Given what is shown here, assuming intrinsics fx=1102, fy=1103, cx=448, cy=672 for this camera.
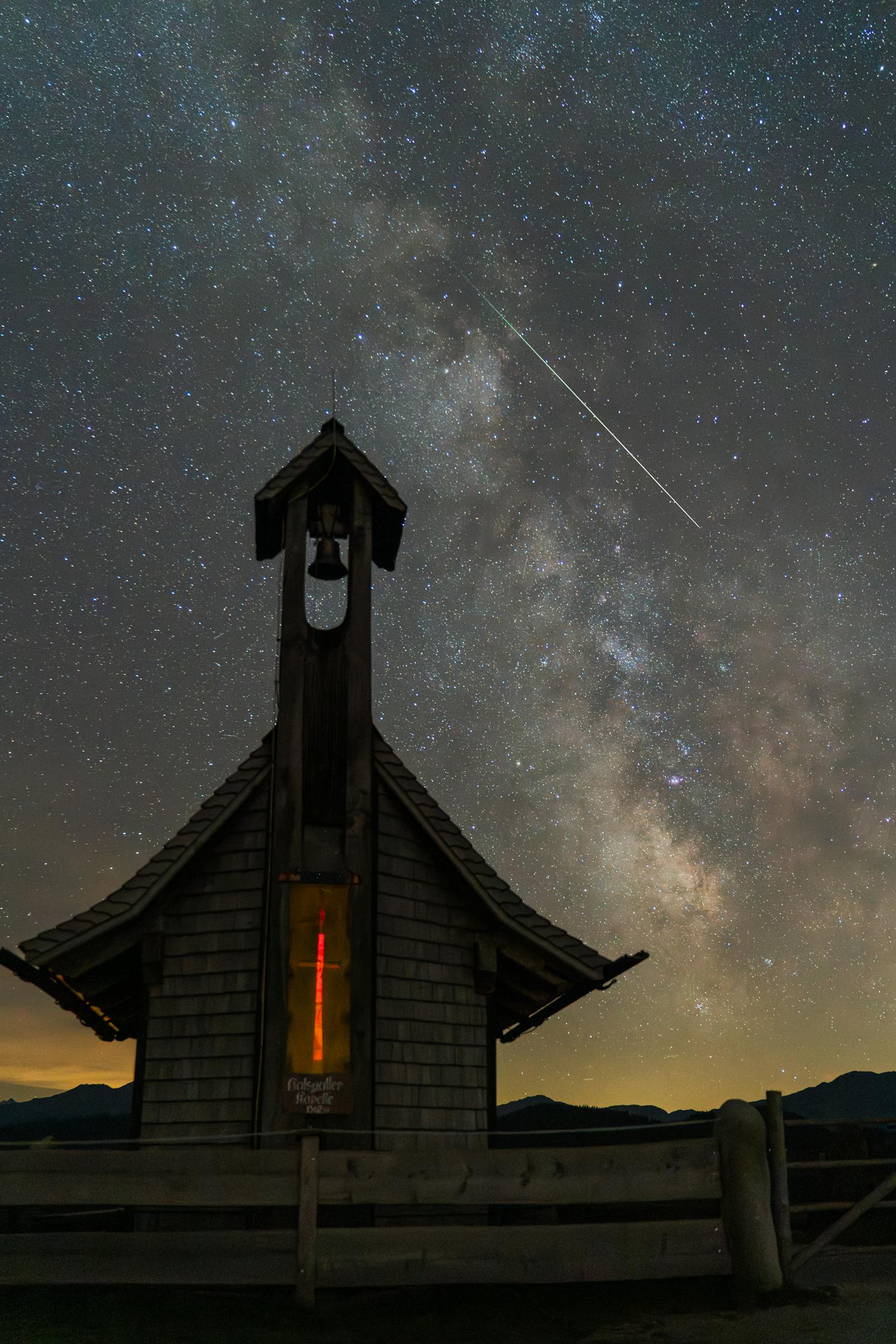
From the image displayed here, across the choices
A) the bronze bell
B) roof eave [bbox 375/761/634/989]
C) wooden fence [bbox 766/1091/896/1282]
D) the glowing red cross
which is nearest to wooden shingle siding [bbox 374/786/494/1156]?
roof eave [bbox 375/761/634/989]

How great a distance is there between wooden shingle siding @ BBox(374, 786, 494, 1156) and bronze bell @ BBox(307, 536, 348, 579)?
2731mm

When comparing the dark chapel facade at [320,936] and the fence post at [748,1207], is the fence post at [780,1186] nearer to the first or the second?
the fence post at [748,1207]

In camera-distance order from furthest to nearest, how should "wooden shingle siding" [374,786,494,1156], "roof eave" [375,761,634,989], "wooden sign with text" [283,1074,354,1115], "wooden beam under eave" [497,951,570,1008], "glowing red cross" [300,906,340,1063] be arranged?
1. "wooden beam under eave" [497,951,570,1008]
2. "roof eave" [375,761,634,989]
3. "wooden shingle siding" [374,786,494,1156]
4. "glowing red cross" [300,906,340,1063]
5. "wooden sign with text" [283,1074,354,1115]

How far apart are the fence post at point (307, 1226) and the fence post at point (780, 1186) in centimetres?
332

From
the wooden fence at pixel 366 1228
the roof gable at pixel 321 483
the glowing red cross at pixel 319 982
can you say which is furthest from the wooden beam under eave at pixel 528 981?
the roof gable at pixel 321 483

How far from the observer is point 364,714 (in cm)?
1223

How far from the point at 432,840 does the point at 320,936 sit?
1.97 metres

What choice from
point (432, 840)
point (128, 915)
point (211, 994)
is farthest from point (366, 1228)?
point (432, 840)

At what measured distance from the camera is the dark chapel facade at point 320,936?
10.9 m

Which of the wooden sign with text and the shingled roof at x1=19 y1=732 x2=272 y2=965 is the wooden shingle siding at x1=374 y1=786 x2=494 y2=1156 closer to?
the wooden sign with text

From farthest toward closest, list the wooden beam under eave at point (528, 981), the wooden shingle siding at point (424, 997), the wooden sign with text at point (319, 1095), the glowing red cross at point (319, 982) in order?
1. the wooden beam under eave at point (528, 981)
2. the wooden shingle siding at point (424, 997)
3. the glowing red cross at point (319, 982)
4. the wooden sign with text at point (319, 1095)

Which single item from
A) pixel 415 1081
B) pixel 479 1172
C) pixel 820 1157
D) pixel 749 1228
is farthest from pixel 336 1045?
pixel 820 1157

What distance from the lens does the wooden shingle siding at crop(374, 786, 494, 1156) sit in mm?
11617

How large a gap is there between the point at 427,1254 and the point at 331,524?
8272 mm
